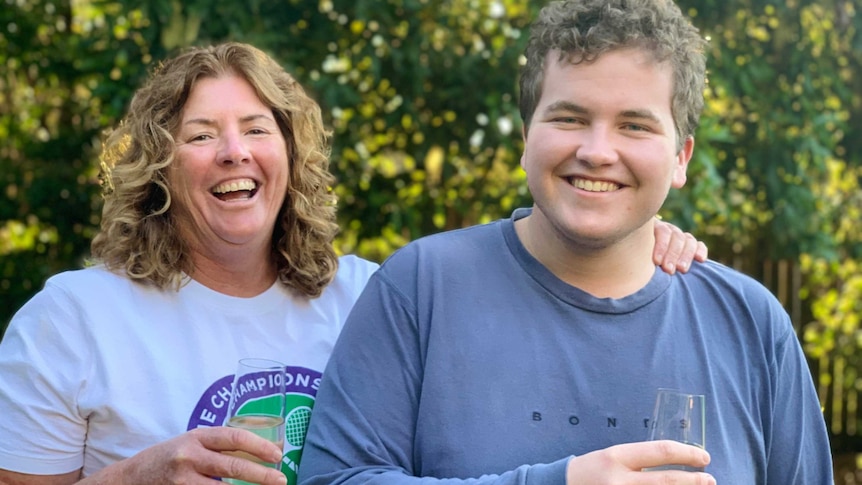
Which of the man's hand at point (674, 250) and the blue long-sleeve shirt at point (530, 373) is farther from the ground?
the man's hand at point (674, 250)

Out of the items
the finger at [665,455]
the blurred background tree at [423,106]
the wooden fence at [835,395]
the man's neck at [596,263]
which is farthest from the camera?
the wooden fence at [835,395]

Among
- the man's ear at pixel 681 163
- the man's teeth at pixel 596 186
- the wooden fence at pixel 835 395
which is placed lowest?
the wooden fence at pixel 835 395

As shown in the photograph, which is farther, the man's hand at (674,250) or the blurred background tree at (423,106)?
the blurred background tree at (423,106)

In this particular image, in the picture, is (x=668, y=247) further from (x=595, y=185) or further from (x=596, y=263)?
(x=595, y=185)

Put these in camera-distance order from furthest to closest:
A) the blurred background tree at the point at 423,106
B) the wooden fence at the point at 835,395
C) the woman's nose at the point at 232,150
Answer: the wooden fence at the point at 835,395 → the blurred background tree at the point at 423,106 → the woman's nose at the point at 232,150

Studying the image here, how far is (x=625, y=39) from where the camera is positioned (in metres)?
2.25

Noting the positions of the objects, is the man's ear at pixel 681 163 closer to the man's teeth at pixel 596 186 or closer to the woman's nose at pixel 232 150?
the man's teeth at pixel 596 186

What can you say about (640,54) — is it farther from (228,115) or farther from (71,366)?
(71,366)

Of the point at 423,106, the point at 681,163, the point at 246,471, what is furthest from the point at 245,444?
the point at 423,106

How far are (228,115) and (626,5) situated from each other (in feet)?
3.75

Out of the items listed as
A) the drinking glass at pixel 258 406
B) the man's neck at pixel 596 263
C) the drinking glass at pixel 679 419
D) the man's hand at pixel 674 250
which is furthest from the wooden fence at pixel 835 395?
the drinking glass at pixel 258 406

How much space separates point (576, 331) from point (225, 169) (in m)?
1.07

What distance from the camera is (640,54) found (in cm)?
226

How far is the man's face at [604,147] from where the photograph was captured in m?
2.23
